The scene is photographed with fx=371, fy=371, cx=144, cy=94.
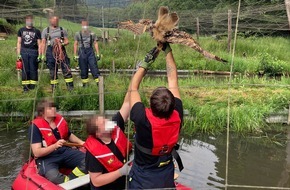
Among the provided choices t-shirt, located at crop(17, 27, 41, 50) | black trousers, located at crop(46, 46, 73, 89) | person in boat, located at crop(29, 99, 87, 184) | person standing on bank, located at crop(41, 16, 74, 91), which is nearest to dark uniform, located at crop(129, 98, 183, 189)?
person in boat, located at crop(29, 99, 87, 184)

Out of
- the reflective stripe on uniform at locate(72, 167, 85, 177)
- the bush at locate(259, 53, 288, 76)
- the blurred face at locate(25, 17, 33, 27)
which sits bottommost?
the reflective stripe on uniform at locate(72, 167, 85, 177)

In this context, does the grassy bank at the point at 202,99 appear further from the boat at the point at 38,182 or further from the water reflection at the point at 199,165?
the boat at the point at 38,182

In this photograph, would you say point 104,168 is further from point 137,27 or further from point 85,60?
point 85,60

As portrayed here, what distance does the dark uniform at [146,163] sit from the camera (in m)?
2.22

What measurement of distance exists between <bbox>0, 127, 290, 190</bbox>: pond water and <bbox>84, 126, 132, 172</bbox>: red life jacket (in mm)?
1526

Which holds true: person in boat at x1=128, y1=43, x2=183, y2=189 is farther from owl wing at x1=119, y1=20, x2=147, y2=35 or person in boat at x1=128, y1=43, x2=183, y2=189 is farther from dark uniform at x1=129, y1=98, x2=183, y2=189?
owl wing at x1=119, y1=20, x2=147, y2=35

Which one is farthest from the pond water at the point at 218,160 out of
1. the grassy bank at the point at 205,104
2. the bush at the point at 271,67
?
the bush at the point at 271,67

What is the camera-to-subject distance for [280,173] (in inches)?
175

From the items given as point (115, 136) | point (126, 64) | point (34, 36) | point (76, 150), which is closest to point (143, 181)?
point (115, 136)

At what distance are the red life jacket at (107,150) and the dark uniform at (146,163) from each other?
0.23 metres

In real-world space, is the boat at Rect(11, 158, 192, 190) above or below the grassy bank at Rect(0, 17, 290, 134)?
below

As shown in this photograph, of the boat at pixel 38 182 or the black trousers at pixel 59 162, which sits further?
the black trousers at pixel 59 162

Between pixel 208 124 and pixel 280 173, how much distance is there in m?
1.60

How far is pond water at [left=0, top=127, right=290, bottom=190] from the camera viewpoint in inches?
167
